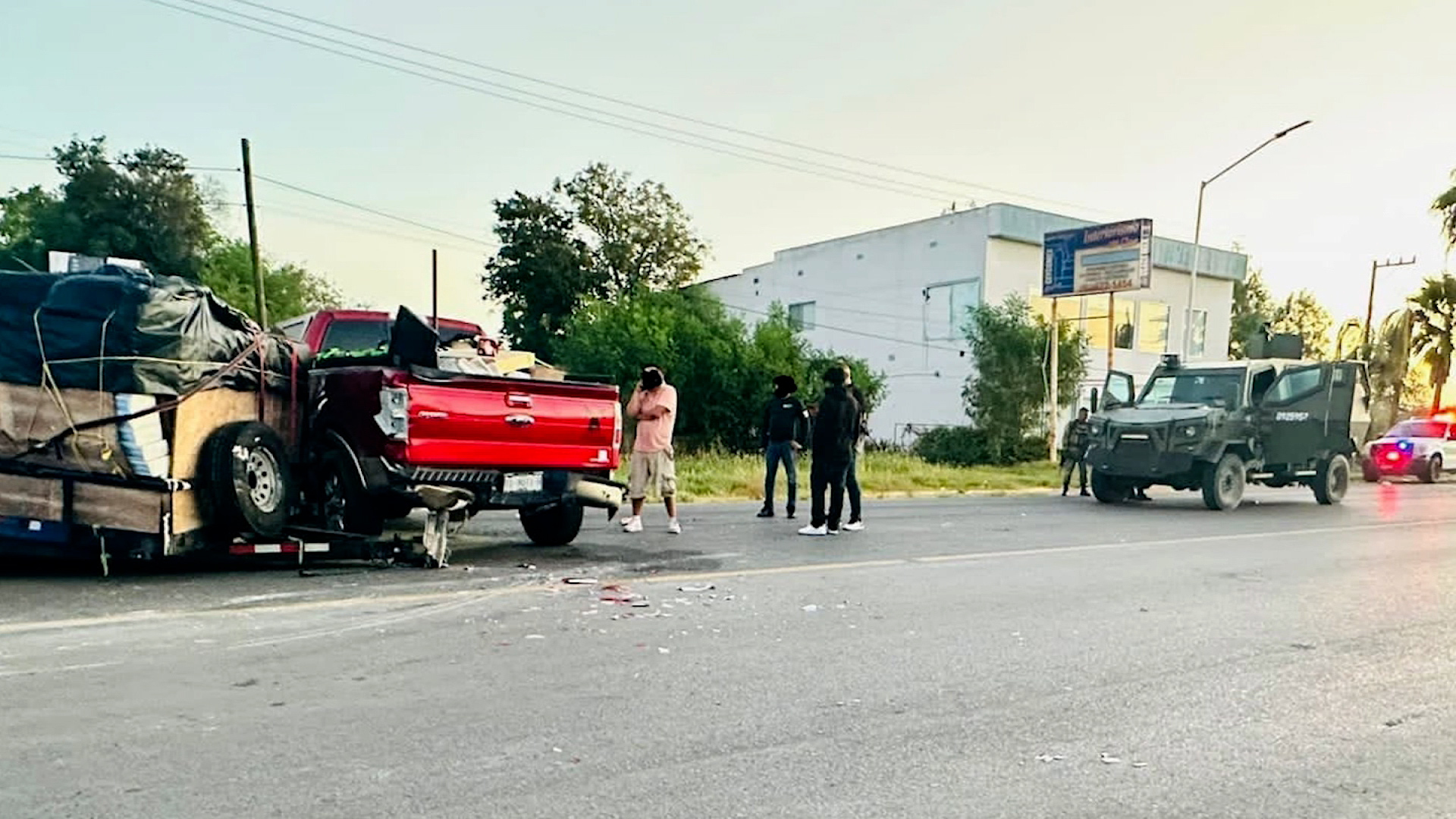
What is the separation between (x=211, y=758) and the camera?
152 inches

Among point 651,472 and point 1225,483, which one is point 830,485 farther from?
point 1225,483

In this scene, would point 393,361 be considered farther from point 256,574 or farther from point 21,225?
point 21,225

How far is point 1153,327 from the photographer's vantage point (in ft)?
134

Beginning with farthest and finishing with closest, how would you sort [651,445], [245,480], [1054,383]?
[1054,383]
[651,445]
[245,480]

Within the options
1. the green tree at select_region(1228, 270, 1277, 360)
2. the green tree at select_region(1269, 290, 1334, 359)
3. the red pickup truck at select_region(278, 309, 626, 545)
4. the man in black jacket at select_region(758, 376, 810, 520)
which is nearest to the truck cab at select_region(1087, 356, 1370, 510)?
the man in black jacket at select_region(758, 376, 810, 520)

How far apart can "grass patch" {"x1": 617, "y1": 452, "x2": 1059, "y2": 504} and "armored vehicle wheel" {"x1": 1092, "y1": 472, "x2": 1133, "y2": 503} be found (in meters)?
3.28

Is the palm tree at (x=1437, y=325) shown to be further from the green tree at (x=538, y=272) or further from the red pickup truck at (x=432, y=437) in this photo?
the red pickup truck at (x=432, y=437)

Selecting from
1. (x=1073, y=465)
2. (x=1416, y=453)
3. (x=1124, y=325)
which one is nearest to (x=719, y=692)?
(x=1073, y=465)

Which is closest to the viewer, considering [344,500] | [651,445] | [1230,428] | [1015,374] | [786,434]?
[344,500]

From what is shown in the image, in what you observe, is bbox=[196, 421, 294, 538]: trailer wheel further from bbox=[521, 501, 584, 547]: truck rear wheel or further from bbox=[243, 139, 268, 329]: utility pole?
bbox=[243, 139, 268, 329]: utility pole

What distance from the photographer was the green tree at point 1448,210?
3250cm

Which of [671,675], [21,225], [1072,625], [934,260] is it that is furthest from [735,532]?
[21,225]

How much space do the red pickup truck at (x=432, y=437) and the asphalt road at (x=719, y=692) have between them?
0.58 m

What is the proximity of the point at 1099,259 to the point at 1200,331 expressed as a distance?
14.9m
